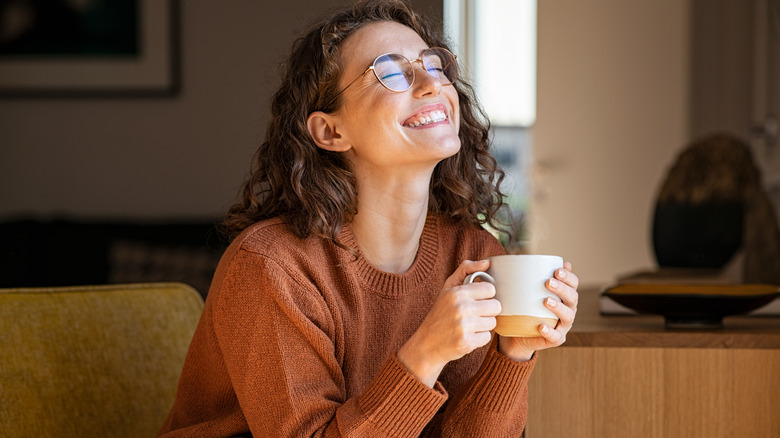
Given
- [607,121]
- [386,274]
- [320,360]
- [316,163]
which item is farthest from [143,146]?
[607,121]

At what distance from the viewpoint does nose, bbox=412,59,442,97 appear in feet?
3.84

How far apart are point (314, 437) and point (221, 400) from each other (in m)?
0.25

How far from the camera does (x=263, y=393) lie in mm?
1052

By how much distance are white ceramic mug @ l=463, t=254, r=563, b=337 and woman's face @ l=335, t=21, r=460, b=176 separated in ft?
0.81

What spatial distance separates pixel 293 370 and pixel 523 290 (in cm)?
31

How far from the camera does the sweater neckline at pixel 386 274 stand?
1204mm

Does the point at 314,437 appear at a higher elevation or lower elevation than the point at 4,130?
lower

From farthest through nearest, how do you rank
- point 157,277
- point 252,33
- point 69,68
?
point 69,68
point 157,277
point 252,33

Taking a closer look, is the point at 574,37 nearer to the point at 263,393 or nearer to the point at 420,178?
the point at 420,178

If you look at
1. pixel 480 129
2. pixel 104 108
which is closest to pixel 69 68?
pixel 104 108

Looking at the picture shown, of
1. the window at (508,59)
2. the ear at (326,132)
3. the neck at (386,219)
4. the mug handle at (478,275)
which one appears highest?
the window at (508,59)

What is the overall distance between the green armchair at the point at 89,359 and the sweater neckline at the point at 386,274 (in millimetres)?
427

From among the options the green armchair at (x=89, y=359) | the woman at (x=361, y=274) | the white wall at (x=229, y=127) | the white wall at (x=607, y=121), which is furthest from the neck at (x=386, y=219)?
the white wall at (x=607, y=121)

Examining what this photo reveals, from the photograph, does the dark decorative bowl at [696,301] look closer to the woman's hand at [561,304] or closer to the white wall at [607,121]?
the woman's hand at [561,304]
